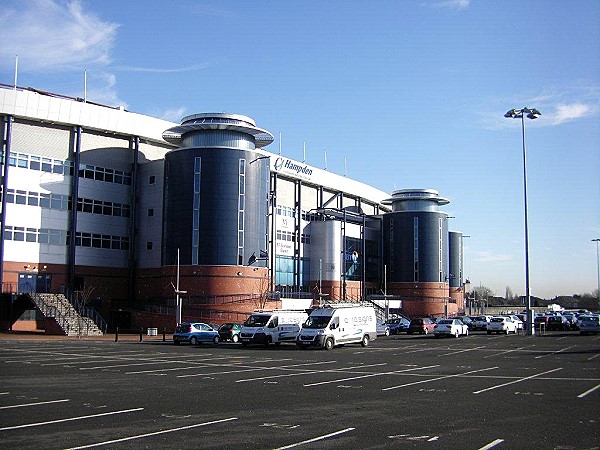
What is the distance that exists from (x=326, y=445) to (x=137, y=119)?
57889mm

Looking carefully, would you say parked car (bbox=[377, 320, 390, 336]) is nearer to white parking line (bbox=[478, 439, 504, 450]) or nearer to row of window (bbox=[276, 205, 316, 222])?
row of window (bbox=[276, 205, 316, 222])

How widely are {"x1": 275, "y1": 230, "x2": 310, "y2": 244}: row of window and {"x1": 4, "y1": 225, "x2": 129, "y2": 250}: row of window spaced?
18698mm

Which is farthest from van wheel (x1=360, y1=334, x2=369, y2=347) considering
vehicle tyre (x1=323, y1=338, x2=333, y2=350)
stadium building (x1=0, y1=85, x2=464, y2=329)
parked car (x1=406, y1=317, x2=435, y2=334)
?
parked car (x1=406, y1=317, x2=435, y2=334)

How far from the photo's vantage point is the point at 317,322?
1448 inches

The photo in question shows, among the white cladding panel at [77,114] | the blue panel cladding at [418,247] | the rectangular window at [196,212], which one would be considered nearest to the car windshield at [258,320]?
the rectangular window at [196,212]

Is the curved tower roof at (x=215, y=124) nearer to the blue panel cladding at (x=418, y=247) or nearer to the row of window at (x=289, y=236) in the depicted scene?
the row of window at (x=289, y=236)

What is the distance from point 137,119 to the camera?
64.9 metres

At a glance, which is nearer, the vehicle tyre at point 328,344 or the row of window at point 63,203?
the vehicle tyre at point 328,344

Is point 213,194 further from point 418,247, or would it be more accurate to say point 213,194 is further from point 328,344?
point 418,247

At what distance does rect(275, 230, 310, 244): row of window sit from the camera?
→ 78.3 m

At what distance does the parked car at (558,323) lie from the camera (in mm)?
66375

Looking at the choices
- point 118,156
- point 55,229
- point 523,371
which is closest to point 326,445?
point 523,371

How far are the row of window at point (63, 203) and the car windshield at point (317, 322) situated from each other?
3150 centimetres

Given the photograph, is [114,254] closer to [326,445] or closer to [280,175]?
[280,175]
